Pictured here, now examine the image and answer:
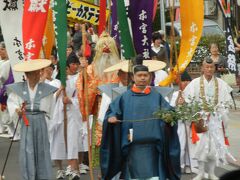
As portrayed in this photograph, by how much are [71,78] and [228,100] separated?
6.81 feet

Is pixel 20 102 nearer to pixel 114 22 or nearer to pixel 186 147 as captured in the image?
pixel 114 22

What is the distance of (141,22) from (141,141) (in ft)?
6.24

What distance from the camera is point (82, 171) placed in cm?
977

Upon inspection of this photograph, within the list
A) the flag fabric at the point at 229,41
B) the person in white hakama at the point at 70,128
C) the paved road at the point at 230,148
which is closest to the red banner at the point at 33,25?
the person in white hakama at the point at 70,128

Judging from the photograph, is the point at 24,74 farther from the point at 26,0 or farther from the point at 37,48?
the point at 26,0

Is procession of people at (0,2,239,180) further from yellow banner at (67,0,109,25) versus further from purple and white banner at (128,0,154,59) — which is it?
yellow banner at (67,0,109,25)

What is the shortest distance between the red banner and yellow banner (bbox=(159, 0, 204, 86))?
168 centimetres

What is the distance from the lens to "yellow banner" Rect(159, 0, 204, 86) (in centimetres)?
845

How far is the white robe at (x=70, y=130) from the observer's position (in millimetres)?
9367

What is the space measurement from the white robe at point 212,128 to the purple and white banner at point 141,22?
1019 millimetres

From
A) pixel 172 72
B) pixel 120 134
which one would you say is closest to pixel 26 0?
pixel 172 72

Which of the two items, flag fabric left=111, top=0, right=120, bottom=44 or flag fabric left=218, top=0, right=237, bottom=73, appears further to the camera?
flag fabric left=218, top=0, right=237, bottom=73

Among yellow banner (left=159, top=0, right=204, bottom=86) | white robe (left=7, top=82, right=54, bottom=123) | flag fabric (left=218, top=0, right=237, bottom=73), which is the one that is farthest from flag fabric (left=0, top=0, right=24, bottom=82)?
flag fabric (left=218, top=0, right=237, bottom=73)

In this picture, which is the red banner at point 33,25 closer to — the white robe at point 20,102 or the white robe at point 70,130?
the white robe at point 20,102
